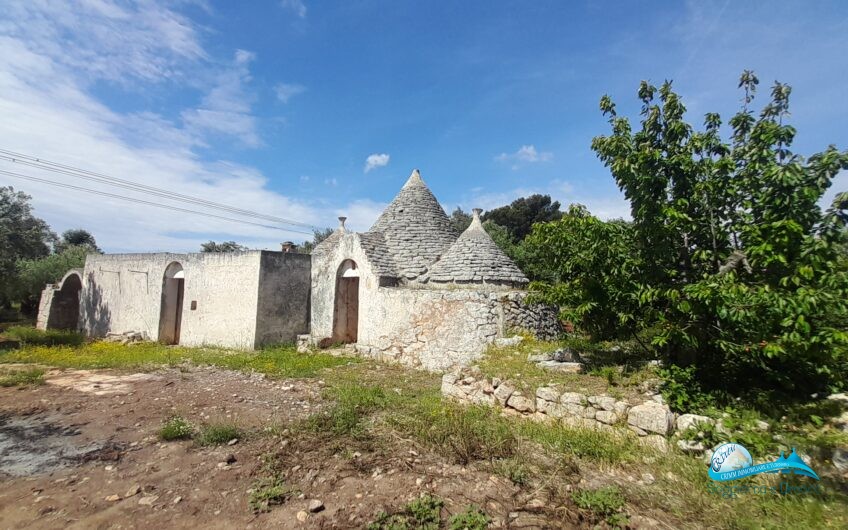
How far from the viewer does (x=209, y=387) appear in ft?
25.2

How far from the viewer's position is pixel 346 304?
12727mm

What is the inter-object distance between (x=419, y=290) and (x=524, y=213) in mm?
26066

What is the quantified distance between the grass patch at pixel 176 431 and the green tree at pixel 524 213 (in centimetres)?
3023

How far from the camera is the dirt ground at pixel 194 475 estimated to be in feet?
11.1

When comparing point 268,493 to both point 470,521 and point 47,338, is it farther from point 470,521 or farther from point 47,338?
point 47,338

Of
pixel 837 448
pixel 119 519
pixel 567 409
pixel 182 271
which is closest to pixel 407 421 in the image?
pixel 567 409

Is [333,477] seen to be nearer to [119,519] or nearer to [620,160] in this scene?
[119,519]

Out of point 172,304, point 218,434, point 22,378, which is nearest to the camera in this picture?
point 218,434

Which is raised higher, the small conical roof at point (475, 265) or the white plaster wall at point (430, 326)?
the small conical roof at point (475, 265)

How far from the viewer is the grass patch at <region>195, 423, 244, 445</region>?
4.93m

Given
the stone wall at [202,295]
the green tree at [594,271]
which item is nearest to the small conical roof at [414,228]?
the stone wall at [202,295]

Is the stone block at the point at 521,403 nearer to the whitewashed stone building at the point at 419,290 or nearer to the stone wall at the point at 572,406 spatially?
the stone wall at the point at 572,406

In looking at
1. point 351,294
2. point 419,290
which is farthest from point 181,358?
point 419,290

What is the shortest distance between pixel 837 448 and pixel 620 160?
3725mm
